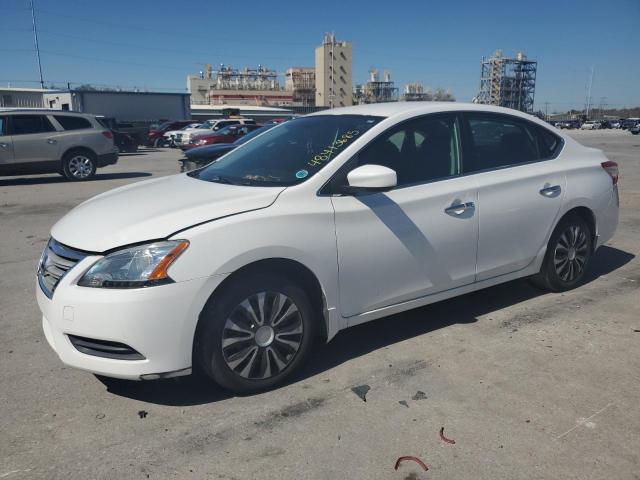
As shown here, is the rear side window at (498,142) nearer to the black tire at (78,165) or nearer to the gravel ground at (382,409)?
the gravel ground at (382,409)

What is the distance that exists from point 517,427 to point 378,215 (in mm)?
1465

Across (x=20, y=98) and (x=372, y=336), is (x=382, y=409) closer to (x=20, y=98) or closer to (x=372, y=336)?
(x=372, y=336)

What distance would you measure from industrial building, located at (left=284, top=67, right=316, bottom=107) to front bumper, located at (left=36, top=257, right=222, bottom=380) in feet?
405

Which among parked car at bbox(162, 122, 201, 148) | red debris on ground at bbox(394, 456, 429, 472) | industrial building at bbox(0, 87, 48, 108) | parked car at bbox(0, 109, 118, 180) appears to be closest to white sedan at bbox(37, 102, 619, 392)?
red debris on ground at bbox(394, 456, 429, 472)

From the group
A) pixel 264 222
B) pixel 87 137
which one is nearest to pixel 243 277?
pixel 264 222

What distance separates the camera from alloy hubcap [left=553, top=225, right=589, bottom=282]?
4684 millimetres

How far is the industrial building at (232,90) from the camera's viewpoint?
115 metres

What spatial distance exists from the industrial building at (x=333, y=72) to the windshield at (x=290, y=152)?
111087mm

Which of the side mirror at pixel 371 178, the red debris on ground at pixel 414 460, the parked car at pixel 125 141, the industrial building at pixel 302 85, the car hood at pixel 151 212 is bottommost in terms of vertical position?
the red debris on ground at pixel 414 460

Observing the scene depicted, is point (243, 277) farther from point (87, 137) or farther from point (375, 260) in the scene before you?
point (87, 137)

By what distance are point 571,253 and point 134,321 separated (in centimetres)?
374

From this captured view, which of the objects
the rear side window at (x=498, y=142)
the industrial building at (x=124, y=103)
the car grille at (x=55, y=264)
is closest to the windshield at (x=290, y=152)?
the rear side window at (x=498, y=142)

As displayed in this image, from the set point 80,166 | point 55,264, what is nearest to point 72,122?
point 80,166

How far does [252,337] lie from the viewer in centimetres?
311
